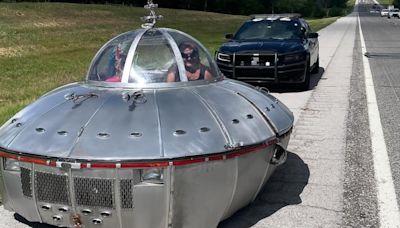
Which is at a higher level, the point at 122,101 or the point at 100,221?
the point at 122,101

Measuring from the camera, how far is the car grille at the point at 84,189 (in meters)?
3.44

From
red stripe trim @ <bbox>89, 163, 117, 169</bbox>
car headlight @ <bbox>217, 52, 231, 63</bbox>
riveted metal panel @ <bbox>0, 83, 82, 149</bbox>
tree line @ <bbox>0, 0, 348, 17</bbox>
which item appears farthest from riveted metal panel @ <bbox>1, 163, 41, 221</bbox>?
tree line @ <bbox>0, 0, 348, 17</bbox>

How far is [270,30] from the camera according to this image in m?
12.0

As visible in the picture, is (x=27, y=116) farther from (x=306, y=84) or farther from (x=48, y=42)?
(x=48, y=42)

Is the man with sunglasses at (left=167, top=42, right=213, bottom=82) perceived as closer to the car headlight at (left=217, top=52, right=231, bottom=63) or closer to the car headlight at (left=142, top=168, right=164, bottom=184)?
the car headlight at (left=142, top=168, right=164, bottom=184)

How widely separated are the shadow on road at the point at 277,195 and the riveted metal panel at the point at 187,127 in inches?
32.5

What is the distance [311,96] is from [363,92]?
1.16m

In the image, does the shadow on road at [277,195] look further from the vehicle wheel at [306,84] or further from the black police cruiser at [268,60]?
the vehicle wheel at [306,84]

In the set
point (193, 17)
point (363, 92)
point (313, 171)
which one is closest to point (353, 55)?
point (363, 92)

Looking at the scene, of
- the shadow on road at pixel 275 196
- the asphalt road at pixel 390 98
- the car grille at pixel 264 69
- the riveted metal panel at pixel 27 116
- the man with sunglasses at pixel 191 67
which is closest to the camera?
the riveted metal panel at pixel 27 116

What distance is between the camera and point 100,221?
3.53m

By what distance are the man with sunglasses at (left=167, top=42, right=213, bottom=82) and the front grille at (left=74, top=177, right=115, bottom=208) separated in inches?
47.0

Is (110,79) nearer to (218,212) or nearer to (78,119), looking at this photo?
(78,119)

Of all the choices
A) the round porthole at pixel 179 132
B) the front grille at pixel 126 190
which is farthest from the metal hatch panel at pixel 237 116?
the front grille at pixel 126 190
